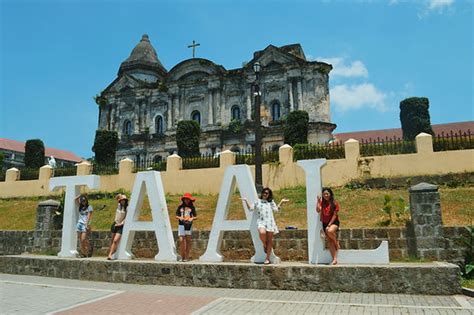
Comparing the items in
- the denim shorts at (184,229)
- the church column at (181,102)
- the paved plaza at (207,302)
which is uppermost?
the church column at (181,102)

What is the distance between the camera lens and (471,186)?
15031mm

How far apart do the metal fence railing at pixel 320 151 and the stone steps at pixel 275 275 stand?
1094cm

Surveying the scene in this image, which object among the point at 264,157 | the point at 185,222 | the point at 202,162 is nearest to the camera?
the point at 185,222

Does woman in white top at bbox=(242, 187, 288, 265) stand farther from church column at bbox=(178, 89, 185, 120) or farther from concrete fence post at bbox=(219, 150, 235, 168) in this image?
church column at bbox=(178, 89, 185, 120)

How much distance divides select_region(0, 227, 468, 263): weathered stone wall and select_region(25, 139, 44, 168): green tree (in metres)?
20.2

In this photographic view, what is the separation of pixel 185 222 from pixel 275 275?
238cm

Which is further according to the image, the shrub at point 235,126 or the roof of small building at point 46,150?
the roof of small building at point 46,150

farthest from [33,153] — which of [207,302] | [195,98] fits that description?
[207,302]

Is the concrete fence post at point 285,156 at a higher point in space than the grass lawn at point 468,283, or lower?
higher

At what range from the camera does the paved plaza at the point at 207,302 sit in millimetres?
5621

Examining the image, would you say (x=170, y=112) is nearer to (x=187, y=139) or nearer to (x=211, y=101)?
(x=211, y=101)

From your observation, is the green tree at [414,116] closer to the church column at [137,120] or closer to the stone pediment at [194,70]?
the stone pediment at [194,70]

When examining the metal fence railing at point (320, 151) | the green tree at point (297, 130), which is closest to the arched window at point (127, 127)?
the green tree at point (297, 130)

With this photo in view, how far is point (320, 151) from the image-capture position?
18422mm
